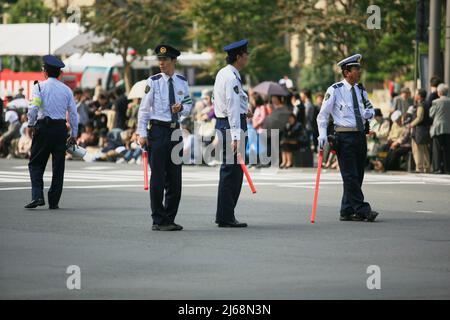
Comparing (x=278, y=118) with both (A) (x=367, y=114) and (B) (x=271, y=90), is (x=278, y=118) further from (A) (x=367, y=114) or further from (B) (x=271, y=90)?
(A) (x=367, y=114)

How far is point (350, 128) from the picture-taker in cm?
1494

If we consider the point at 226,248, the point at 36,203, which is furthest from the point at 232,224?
the point at 36,203

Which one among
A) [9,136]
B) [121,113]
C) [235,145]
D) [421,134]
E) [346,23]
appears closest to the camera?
[235,145]

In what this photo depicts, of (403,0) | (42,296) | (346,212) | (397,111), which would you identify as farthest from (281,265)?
(403,0)

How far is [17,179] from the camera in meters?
22.6

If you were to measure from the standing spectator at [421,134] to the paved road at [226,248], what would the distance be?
448cm

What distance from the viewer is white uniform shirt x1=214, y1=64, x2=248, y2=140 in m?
13.7

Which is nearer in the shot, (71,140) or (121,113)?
(71,140)

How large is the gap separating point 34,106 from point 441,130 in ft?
33.2

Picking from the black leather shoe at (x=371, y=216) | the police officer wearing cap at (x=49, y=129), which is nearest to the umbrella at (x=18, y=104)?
the police officer wearing cap at (x=49, y=129)

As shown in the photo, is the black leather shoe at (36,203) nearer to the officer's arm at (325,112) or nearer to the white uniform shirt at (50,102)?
the white uniform shirt at (50,102)
